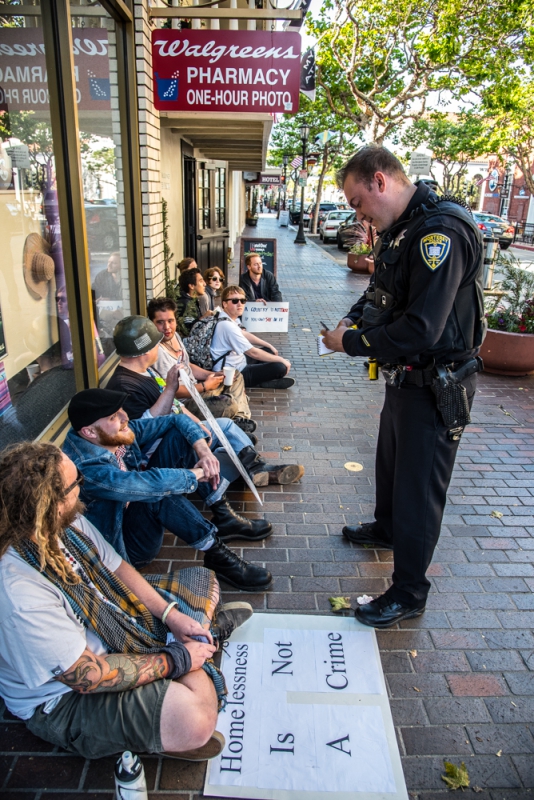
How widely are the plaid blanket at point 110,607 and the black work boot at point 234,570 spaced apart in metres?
0.56

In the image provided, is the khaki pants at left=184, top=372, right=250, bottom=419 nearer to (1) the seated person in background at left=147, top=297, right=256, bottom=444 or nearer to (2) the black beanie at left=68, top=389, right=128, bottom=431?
(1) the seated person in background at left=147, top=297, right=256, bottom=444

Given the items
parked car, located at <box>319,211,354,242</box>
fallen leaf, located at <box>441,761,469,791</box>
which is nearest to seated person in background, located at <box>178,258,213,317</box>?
fallen leaf, located at <box>441,761,469,791</box>

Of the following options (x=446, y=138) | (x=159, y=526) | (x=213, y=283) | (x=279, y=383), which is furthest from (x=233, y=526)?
(x=446, y=138)

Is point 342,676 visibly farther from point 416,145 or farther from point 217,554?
point 416,145

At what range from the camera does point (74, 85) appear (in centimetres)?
383

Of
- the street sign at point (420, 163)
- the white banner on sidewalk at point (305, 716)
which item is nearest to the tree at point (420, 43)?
the street sign at point (420, 163)

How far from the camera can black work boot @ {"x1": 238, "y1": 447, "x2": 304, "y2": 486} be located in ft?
14.0

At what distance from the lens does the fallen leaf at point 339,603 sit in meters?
3.08

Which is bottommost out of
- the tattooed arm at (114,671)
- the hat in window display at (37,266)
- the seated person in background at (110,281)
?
the tattooed arm at (114,671)

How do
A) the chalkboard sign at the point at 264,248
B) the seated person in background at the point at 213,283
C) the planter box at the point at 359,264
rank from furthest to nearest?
the planter box at the point at 359,264
the chalkboard sign at the point at 264,248
the seated person in background at the point at 213,283

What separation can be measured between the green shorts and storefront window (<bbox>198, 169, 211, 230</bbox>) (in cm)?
989

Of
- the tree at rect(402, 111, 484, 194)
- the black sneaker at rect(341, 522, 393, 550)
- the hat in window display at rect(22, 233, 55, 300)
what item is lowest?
the black sneaker at rect(341, 522, 393, 550)

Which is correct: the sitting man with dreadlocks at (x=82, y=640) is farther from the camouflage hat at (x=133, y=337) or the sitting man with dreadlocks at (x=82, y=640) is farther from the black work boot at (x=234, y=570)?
the camouflage hat at (x=133, y=337)

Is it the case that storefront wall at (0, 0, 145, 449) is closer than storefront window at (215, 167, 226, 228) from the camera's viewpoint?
Yes
